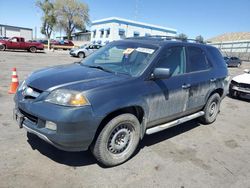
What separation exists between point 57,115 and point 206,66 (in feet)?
11.6

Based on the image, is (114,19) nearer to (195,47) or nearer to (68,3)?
(68,3)

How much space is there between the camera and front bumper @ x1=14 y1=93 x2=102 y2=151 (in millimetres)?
2945

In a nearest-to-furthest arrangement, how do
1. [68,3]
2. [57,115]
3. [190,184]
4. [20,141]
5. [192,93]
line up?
[57,115]
[190,184]
[20,141]
[192,93]
[68,3]

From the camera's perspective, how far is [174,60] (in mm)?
4367

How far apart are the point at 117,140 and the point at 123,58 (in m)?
1.47

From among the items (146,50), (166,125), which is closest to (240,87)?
(166,125)

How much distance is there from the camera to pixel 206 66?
17.1ft

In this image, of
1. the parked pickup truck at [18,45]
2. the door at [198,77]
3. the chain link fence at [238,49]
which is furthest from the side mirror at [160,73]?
the chain link fence at [238,49]

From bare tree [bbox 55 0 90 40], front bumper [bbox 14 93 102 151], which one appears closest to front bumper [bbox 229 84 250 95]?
front bumper [bbox 14 93 102 151]

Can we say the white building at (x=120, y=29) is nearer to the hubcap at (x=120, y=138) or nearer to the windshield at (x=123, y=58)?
the windshield at (x=123, y=58)

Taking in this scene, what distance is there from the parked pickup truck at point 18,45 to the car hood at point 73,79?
88.2ft

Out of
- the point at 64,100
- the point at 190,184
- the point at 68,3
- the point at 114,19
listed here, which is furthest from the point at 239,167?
the point at 68,3

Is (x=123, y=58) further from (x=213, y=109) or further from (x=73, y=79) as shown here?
(x=213, y=109)

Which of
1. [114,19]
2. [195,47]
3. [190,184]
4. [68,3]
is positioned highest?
[68,3]
